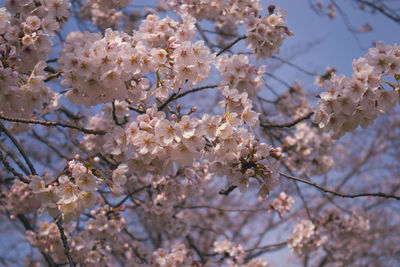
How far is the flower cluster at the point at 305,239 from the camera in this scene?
4215mm

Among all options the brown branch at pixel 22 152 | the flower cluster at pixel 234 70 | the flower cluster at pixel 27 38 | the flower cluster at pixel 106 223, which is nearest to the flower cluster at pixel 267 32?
the flower cluster at pixel 234 70

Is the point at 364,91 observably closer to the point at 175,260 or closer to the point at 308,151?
the point at 175,260

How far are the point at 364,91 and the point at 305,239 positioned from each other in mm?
3007

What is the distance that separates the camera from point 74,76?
1799mm

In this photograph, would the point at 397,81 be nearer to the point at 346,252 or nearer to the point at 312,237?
the point at 312,237

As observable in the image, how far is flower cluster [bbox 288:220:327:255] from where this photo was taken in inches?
166

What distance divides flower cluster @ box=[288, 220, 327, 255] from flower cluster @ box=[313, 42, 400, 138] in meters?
2.65

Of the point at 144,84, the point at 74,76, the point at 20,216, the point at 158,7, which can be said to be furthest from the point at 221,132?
the point at 158,7

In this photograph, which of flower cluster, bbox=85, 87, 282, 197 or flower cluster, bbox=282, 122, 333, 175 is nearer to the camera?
flower cluster, bbox=85, 87, 282, 197

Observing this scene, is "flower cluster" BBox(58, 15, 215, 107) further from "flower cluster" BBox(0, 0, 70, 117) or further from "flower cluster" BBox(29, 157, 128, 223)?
"flower cluster" BBox(29, 157, 128, 223)

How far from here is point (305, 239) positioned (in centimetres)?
423

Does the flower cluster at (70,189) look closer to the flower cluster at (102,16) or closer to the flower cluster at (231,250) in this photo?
the flower cluster at (231,250)

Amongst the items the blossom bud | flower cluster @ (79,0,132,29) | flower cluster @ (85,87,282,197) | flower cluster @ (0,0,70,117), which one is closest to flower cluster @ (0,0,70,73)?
flower cluster @ (0,0,70,117)

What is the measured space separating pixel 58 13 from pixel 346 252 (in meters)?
9.28
